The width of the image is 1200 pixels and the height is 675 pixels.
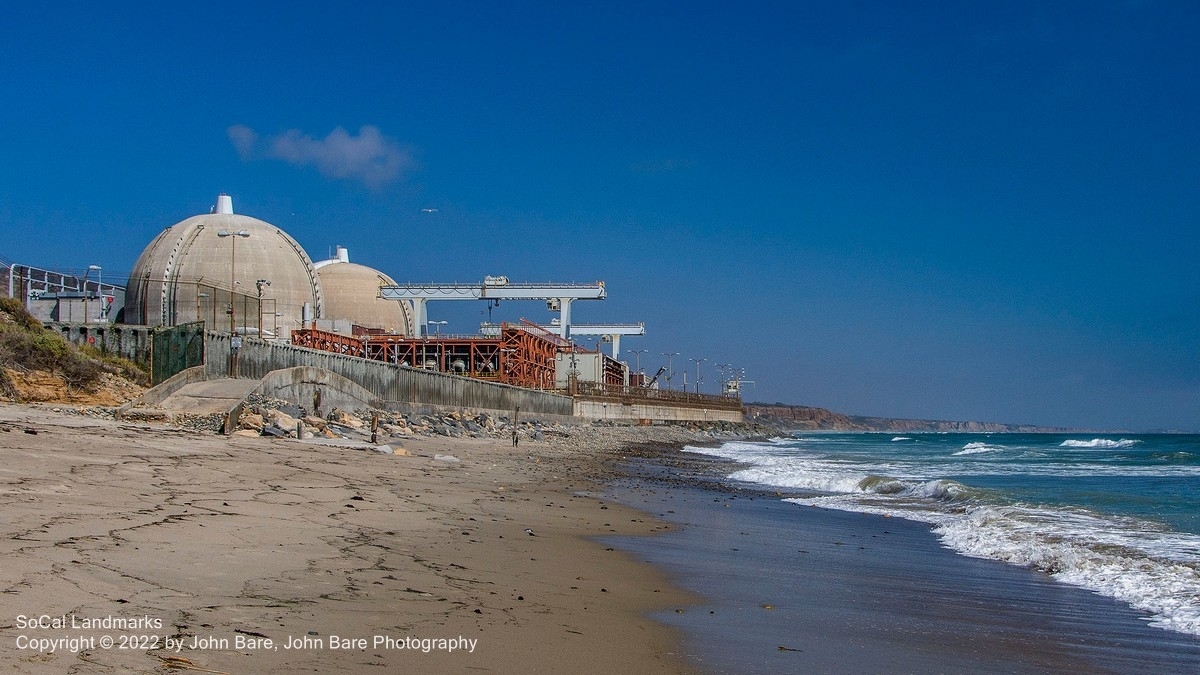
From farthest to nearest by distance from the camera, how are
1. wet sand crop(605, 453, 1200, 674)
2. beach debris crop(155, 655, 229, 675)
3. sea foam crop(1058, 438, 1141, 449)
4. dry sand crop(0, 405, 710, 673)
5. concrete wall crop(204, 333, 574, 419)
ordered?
sea foam crop(1058, 438, 1141, 449) → concrete wall crop(204, 333, 574, 419) → wet sand crop(605, 453, 1200, 674) → dry sand crop(0, 405, 710, 673) → beach debris crop(155, 655, 229, 675)

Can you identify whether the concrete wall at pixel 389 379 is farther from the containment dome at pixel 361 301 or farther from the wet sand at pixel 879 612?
the containment dome at pixel 361 301

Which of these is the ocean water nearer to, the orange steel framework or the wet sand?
the wet sand

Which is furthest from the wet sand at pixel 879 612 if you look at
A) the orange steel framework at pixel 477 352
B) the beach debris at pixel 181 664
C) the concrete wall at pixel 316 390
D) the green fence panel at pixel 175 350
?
the orange steel framework at pixel 477 352

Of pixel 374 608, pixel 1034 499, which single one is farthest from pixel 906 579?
pixel 1034 499

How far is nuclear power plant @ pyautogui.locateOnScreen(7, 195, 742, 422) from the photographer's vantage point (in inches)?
1096

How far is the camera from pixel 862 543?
11.7 metres

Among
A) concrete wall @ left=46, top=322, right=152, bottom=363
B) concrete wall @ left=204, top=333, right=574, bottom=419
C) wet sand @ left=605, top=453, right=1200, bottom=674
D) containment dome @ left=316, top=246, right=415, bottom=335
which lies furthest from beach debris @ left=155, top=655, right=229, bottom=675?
containment dome @ left=316, top=246, right=415, bottom=335

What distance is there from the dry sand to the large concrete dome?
133 feet

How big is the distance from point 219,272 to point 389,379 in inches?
887

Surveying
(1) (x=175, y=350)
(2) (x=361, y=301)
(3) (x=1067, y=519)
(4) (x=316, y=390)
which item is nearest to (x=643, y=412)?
(2) (x=361, y=301)

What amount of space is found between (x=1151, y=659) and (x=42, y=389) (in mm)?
21166

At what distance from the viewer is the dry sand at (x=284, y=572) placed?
15.0 ft

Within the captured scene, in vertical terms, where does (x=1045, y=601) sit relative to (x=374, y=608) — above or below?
below

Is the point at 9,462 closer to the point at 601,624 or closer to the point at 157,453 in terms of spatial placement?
the point at 157,453
